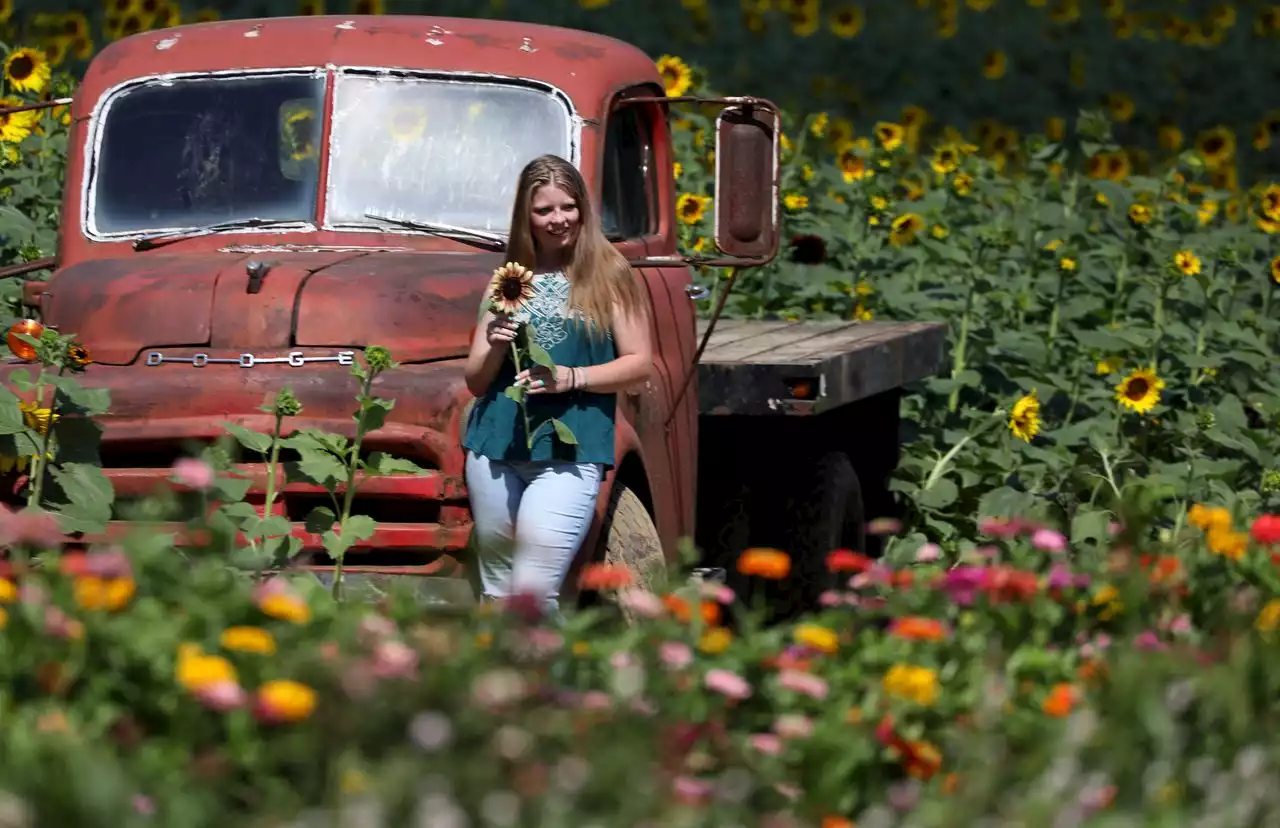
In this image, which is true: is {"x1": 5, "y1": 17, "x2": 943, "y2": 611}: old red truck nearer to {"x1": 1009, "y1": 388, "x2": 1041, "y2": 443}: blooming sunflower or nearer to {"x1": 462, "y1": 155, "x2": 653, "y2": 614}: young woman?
{"x1": 462, "y1": 155, "x2": 653, "y2": 614}: young woman

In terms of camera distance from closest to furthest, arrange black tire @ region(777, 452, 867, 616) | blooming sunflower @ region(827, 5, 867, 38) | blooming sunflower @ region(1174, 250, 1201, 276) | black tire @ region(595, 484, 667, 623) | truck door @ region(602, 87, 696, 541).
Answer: black tire @ region(595, 484, 667, 623)
truck door @ region(602, 87, 696, 541)
black tire @ region(777, 452, 867, 616)
blooming sunflower @ region(1174, 250, 1201, 276)
blooming sunflower @ region(827, 5, 867, 38)

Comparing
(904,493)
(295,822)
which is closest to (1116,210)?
(904,493)

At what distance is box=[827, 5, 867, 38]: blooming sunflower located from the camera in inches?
607

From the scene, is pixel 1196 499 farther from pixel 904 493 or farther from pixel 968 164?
pixel 968 164

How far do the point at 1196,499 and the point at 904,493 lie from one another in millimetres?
1223

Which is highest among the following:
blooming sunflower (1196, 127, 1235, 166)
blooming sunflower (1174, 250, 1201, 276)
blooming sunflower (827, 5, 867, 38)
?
blooming sunflower (827, 5, 867, 38)

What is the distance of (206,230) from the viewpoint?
611 centimetres

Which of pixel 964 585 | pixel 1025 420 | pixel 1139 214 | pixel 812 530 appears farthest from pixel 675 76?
pixel 964 585

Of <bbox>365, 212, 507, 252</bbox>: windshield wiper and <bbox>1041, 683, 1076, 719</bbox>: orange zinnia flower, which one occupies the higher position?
<bbox>365, 212, 507, 252</bbox>: windshield wiper

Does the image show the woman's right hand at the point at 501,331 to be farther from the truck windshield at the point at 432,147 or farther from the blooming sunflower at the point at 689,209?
the blooming sunflower at the point at 689,209

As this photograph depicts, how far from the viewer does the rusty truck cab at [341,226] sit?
209 inches

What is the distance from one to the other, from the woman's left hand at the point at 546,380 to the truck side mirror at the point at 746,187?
81cm

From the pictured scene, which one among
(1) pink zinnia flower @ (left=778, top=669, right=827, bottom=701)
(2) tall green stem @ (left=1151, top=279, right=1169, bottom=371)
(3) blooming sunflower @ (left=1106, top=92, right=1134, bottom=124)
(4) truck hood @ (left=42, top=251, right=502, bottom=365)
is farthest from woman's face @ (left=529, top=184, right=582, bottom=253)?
(3) blooming sunflower @ (left=1106, top=92, right=1134, bottom=124)

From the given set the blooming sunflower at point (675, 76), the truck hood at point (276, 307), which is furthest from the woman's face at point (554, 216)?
the blooming sunflower at point (675, 76)
